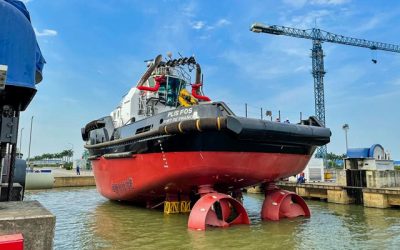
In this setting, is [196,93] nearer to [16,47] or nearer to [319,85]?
[16,47]

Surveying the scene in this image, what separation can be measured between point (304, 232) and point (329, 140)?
3.76 m

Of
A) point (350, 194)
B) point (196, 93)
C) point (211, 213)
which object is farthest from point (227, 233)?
point (350, 194)

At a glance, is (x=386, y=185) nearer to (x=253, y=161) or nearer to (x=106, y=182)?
(x=253, y=161)

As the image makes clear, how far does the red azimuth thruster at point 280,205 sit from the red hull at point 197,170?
1.61 ft

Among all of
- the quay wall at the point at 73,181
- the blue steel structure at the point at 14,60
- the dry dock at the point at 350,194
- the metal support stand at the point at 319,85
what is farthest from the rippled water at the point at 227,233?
the metal support stand at the point at 319,85

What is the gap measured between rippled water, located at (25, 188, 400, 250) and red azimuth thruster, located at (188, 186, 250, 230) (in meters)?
0.31

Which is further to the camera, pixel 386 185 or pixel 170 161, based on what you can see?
pixel 386 185

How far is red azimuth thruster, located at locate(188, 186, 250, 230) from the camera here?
8.90m

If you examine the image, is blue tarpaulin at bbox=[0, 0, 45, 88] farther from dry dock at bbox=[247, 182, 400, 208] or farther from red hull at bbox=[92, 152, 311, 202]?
dry dock at bbox=[247, 182, 400, 208]

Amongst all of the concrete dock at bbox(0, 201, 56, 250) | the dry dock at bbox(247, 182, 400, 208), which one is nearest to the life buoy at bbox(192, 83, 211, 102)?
the dry dock at bbox(247, 182, 400, 208)

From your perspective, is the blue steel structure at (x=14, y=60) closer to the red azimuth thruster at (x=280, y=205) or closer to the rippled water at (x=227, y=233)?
the rippled water at (x=227, y=233)

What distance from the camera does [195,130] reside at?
29.6 feet

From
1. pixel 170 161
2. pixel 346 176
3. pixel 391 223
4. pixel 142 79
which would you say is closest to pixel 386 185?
pixel 346 176

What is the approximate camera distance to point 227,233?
8555 mm
